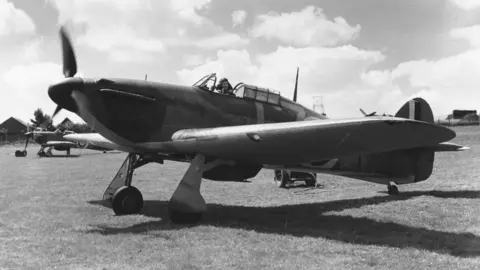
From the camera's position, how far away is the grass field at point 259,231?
5.25 m

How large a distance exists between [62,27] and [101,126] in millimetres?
2909

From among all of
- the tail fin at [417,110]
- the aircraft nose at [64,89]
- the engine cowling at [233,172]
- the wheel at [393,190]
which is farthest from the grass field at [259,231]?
the aircraft nose at [64,89]

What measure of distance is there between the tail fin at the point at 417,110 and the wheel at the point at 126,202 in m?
6.83

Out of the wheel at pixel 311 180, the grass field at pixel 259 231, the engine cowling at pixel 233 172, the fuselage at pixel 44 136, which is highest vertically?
the fuselage at pixel 44 136

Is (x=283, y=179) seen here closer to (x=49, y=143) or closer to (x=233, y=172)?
(x=233, y=172)

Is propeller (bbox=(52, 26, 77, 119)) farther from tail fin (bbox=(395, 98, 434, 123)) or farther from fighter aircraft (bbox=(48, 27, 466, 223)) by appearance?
tail fin (bbox=(395, 98, 434, 123))

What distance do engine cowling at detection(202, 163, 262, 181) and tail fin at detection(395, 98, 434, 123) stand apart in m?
4.39

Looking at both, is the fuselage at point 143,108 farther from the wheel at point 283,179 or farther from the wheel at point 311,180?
the wheel at point 311,180

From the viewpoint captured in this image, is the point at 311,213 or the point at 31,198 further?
the point at 31,198

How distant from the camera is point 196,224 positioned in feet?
25.2

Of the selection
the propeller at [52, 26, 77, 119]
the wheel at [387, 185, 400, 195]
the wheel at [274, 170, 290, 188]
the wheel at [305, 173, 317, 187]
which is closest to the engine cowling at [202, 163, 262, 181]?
the propeller at [52, 26, 77, 119]

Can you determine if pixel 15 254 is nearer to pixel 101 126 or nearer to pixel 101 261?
pixel 101 261

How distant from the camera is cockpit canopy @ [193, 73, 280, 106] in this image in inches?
358

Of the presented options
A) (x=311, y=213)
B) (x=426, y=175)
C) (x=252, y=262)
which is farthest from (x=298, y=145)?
(x=426, y=175)
